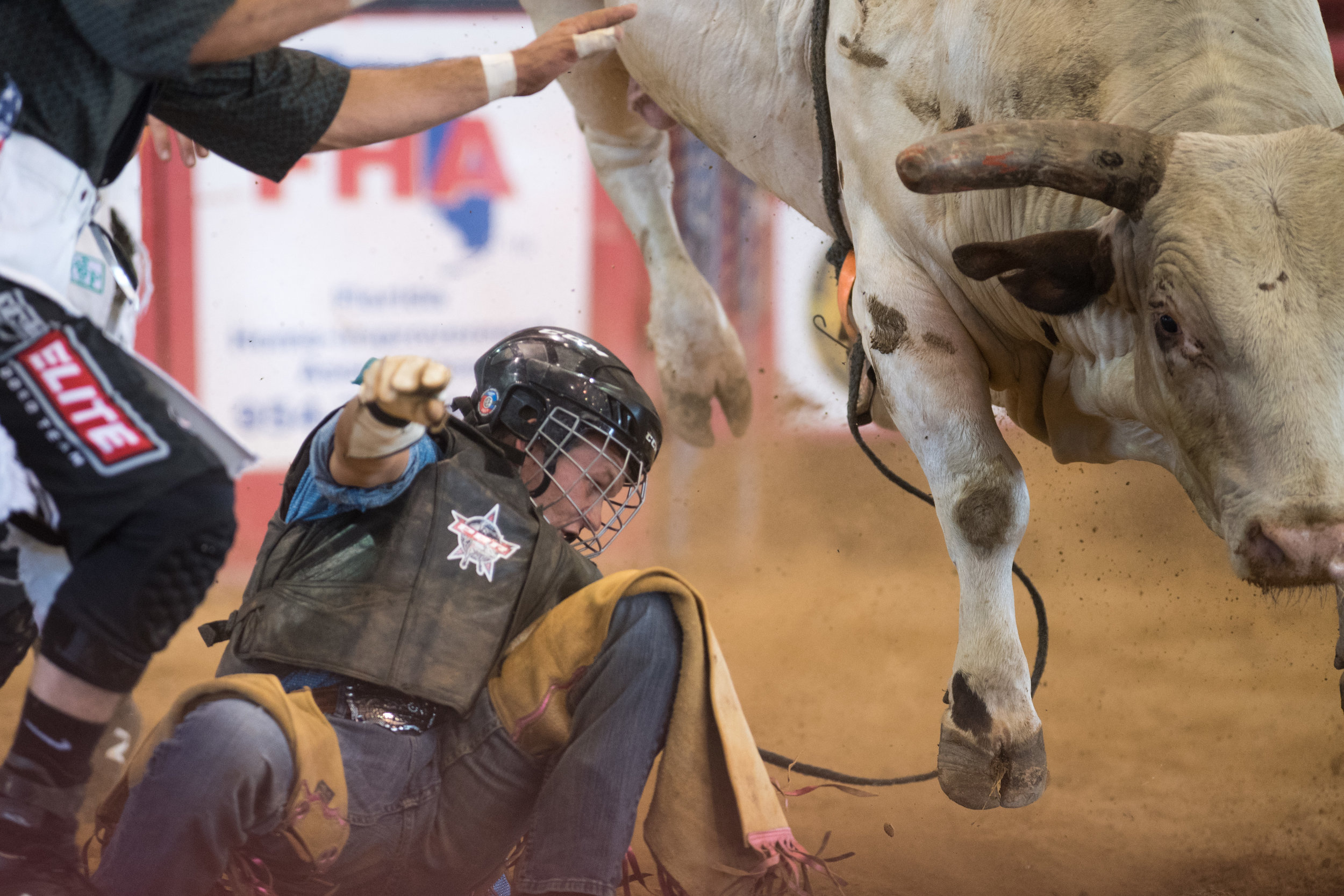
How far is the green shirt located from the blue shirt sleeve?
40 cm

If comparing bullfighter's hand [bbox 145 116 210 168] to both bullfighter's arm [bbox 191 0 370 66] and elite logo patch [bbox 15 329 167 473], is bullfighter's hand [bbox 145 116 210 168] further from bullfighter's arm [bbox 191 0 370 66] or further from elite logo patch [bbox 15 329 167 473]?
elite logo patch [bbox 15 329 167 473]

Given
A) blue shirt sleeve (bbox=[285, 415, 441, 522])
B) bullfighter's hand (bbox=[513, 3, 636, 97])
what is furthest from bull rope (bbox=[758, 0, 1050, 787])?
blue shirt sleeve (bbox=[285, 415, 441, 522])

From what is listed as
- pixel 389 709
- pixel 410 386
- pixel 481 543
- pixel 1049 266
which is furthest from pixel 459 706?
pixel 1049 266

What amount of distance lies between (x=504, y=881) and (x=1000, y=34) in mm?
1574

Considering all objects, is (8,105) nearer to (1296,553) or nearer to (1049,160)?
(1049,160)

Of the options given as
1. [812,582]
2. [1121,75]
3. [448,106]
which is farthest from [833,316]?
[448,106]

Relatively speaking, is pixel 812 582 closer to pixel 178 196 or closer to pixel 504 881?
pixel 504 881

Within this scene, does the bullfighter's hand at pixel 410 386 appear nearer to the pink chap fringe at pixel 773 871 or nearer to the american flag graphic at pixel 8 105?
the american flag graphic at pixel 8 105

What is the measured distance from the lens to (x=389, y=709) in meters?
1.65

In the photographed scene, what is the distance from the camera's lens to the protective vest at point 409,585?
1580 millimetres

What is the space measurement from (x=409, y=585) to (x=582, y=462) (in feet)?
1.29

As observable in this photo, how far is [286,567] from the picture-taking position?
1.63 m

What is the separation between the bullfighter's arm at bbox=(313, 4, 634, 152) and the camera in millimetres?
1462

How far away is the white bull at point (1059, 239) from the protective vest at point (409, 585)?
745 millimetres
